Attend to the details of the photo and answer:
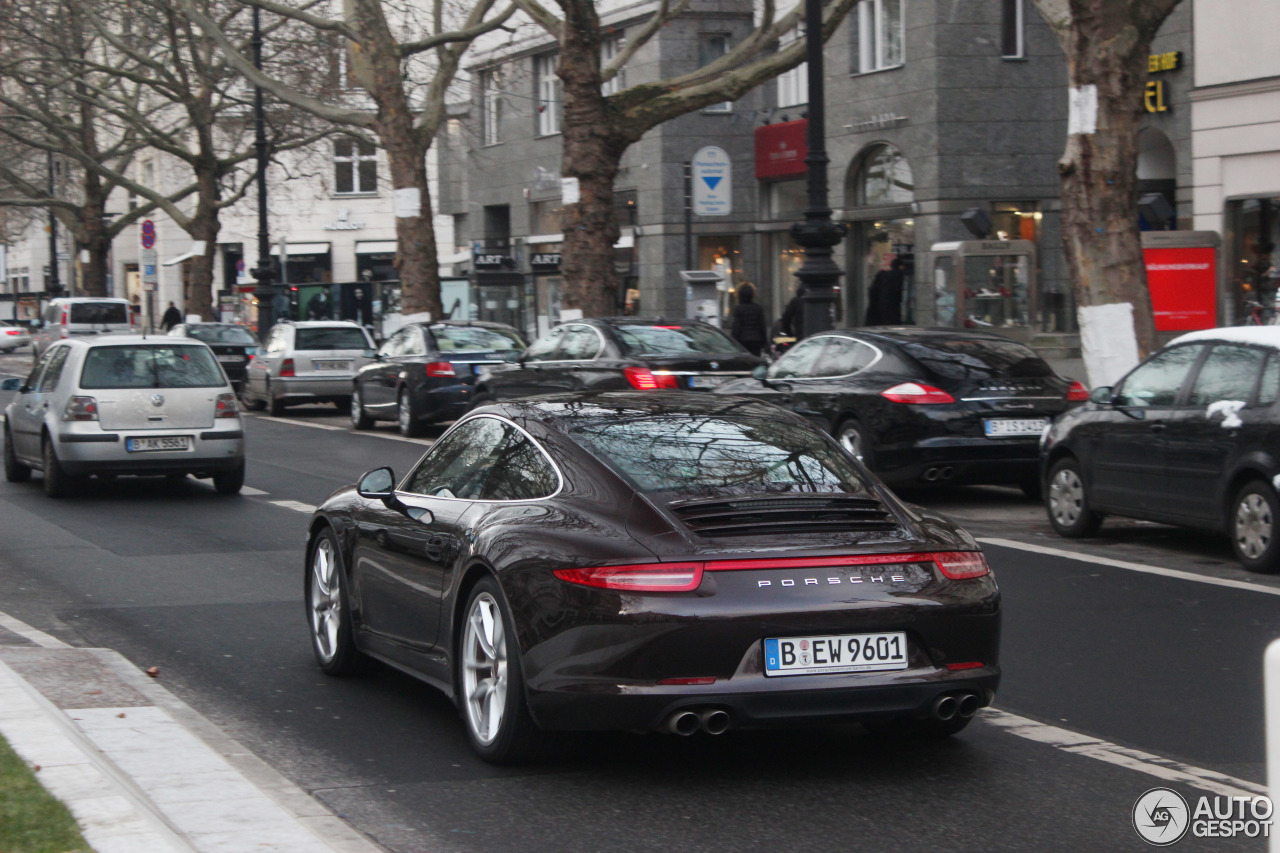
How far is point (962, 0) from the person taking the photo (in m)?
31.5

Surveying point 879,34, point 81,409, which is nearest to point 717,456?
point 81,409

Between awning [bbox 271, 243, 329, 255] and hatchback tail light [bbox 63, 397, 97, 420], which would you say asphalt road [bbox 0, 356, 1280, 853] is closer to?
hatchback tail light [bbox 63, 397, 97, 420]

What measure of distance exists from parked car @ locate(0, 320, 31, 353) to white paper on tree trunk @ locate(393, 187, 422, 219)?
1673 inches

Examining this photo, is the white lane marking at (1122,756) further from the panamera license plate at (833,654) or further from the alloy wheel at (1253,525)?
the alloy wheel at (1253,525)

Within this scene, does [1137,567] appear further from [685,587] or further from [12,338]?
[12,338]


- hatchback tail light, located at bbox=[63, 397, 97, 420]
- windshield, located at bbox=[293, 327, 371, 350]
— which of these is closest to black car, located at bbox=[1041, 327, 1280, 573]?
hatchback tail light, located at bbox=[63, 397, 97, 420]

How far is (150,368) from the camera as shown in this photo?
16.1 meters

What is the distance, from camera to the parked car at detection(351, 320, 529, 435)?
22.9m

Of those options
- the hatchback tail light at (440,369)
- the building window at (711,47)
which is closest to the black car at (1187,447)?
the hatchback tail light at (440,369)

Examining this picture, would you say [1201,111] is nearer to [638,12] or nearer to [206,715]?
[638,12]

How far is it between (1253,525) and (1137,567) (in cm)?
76

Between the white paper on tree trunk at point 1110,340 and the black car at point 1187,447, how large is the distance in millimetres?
2629

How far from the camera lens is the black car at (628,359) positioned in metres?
17.9

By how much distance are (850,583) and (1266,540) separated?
567 cm
